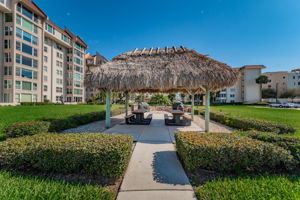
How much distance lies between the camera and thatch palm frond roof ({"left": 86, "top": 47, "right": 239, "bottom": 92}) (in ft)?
22.7

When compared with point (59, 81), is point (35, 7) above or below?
above

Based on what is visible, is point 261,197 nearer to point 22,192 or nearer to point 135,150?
point 135,150

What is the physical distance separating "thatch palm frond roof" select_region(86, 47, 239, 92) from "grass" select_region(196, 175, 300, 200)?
16.0 feet

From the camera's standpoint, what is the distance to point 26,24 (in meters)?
26.1

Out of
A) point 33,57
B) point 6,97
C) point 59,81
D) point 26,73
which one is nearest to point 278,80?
point 59,81

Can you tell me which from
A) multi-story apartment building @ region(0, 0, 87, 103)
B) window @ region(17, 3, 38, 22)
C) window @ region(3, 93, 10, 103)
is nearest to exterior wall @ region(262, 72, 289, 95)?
multi-story apartment building @ region(0, 0, 87, 103)

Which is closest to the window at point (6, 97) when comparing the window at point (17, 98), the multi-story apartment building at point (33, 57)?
the multi-story apartment building at point (33, 57)

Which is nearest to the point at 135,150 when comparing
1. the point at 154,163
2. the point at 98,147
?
the point at 154,163

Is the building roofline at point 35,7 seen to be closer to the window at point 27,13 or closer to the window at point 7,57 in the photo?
the window at point 27,13

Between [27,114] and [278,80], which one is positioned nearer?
[27,114]

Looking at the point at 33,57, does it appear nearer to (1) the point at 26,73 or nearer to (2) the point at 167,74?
(1) the point at 26,73

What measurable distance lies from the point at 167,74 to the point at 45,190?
6575mm

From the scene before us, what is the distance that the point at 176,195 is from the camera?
8.23 feet

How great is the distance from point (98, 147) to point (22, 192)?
1.51 meters
